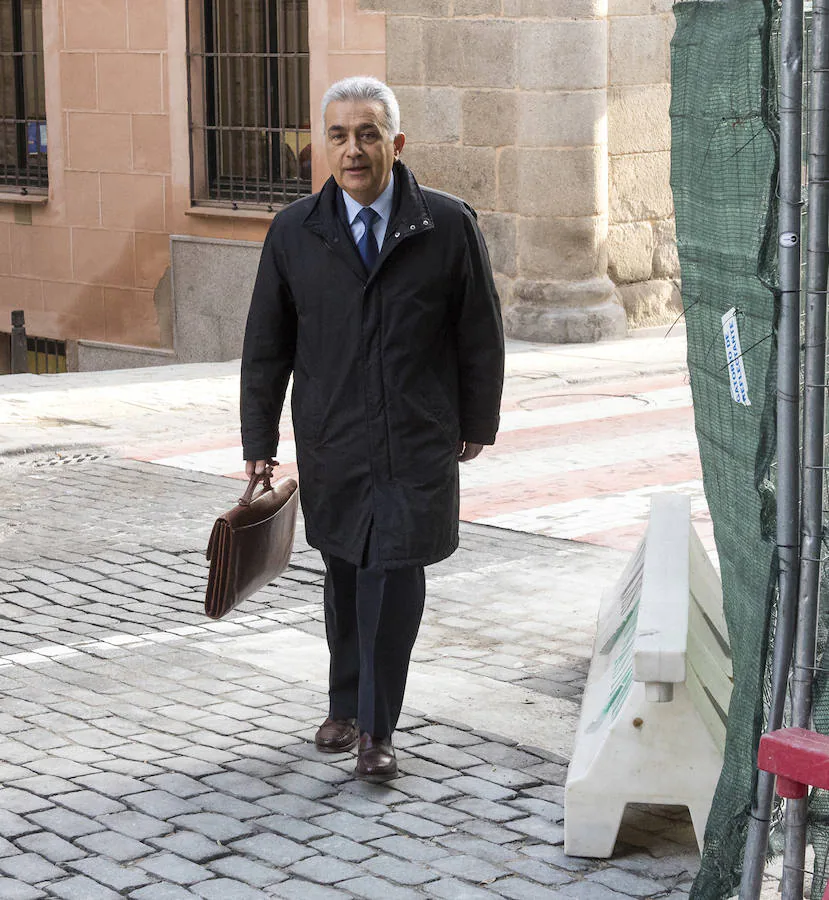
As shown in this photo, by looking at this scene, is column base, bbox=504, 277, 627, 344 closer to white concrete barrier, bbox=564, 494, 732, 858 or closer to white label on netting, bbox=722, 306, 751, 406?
white concrete barrier, bbox=564, 494, 732, 858

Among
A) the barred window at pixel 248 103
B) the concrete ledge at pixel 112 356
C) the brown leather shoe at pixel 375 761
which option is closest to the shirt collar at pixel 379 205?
the brown leather shoe at pixel 375 761

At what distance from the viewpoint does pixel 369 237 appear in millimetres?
4691

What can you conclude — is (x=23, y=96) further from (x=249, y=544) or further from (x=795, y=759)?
(x=795, y=759)

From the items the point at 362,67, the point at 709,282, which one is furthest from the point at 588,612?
the point at 362,67

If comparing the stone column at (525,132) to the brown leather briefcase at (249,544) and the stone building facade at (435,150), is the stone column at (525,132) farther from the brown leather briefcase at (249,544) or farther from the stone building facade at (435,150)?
the brown leather briefcase at (249,544)

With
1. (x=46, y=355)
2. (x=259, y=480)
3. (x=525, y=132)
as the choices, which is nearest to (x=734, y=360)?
(x=259, y=480)

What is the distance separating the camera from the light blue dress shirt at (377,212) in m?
4.70

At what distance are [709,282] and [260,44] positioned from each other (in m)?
12.5

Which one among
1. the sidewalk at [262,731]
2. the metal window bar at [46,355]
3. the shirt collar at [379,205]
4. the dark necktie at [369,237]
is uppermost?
the shirt collar at [379,205]

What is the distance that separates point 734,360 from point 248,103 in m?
12.9

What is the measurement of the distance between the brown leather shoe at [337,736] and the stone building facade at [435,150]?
9.30 meters

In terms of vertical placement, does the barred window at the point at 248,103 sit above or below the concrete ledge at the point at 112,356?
above

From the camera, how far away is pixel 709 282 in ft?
12.1

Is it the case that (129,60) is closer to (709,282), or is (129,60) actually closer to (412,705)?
(412,705)
